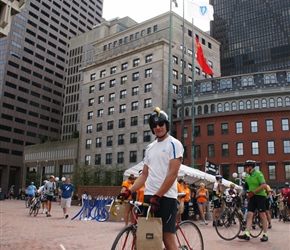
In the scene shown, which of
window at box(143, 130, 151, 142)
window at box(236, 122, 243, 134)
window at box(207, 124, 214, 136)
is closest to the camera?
window at box(236, 122, 243, 134)

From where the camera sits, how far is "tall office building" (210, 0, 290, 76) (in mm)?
122438

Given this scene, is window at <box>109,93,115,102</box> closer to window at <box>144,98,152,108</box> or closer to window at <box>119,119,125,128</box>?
window at <box>119,119,125,128</box>

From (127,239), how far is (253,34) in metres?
135

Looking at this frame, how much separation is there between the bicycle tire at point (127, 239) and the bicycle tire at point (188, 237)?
1.11m

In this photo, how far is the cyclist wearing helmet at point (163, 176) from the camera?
4.03 m

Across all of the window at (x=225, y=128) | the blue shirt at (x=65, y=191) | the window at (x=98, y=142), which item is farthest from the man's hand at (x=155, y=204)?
the window at (x=98, y=142)

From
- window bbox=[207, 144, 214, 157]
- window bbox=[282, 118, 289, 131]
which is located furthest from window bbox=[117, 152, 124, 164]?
window bbox=[282, 118, 289, 131]

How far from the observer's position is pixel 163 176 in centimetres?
416

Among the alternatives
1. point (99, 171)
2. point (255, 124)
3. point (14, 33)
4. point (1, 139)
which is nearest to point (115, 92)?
point (99, 171)

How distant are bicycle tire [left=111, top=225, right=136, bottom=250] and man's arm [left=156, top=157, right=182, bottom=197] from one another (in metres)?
0.60

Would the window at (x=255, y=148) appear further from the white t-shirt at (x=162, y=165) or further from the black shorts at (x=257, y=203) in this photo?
the white t-shirt at (x=162, y=165)

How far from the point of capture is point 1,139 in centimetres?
9569

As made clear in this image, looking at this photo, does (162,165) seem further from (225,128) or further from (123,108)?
(123,108)

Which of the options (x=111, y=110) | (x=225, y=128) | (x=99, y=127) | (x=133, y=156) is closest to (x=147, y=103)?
(x=111, y=110)
